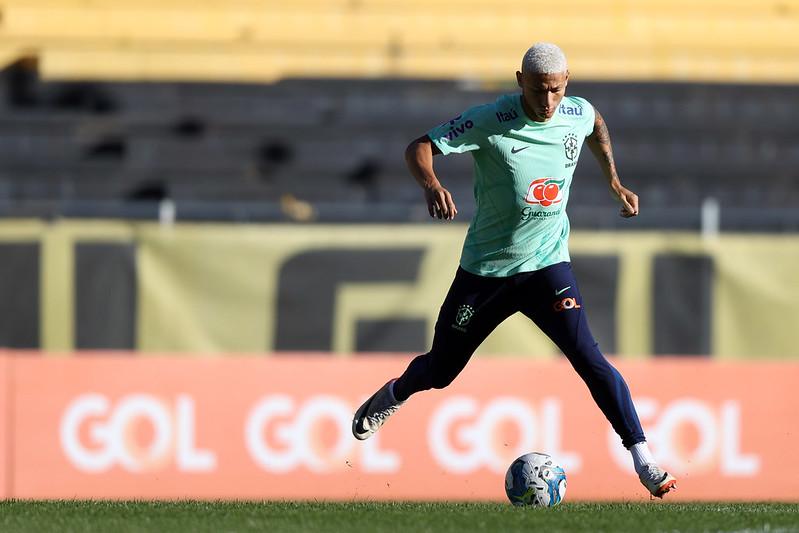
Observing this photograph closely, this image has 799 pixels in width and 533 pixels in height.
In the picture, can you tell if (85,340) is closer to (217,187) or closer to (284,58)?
(217,187)

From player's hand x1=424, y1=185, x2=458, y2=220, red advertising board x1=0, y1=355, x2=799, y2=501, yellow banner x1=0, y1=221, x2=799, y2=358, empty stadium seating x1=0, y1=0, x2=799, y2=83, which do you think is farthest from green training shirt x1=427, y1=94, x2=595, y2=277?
empty stadium seating x1=0, y1=0, x2=799, y2=83

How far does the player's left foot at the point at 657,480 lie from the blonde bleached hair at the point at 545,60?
1.85 meters

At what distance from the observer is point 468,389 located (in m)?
10.2

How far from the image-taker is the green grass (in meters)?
6.02

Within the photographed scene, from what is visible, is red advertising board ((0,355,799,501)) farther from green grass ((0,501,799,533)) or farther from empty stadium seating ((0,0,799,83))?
empty stadium seating ((0,0,799,83))

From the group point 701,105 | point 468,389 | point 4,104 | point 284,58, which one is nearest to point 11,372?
point 468,389

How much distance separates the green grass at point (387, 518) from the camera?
6.02 metres

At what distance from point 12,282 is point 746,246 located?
549cm

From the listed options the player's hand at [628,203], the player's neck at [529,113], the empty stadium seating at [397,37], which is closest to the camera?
the player's neck at [529,113]

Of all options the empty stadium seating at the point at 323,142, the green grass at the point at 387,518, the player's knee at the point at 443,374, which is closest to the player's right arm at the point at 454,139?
the player's knee at the point at 443,374

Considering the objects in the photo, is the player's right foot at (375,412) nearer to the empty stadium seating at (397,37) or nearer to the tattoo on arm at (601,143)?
the tattoo on arm at (601,143)

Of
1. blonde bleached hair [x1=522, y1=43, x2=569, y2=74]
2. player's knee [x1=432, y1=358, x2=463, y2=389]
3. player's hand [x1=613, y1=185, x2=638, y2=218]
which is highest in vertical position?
blonde bleached hair [x1=522, y1=43, x2=569, y2=74]

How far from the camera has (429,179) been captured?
629 cm

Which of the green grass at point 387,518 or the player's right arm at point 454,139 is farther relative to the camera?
the player's right arm at point 454,139
